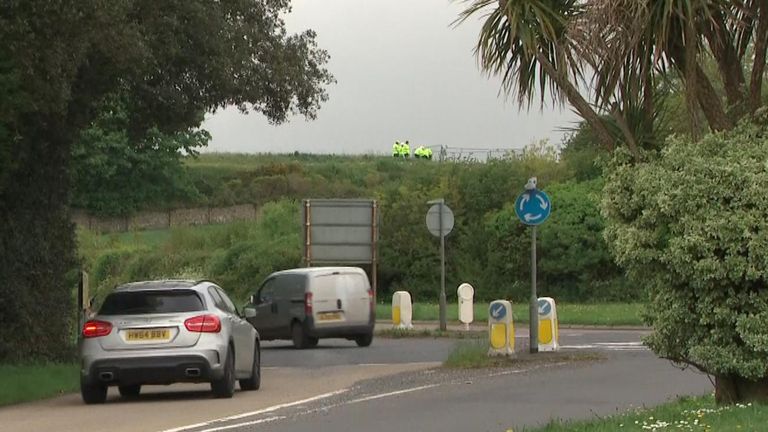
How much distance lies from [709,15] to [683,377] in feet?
26.0

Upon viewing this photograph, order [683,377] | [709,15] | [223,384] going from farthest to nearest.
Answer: [683,377]
[223,384]
[709,15]

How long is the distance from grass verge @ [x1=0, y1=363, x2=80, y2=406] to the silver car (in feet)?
4.27

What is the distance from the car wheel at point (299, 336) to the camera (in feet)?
112

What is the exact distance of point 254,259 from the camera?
66.4m

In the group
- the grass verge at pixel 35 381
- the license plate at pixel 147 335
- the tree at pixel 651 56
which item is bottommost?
the grass verge at pixel 35 381

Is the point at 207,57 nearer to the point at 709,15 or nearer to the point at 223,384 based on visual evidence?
the point at 223,384

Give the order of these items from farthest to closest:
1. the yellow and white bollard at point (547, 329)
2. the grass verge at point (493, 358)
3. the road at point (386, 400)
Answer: the yellow and white bollard at point (547, 329), the grass verge at point (493, 358), the road at point (386, 400)

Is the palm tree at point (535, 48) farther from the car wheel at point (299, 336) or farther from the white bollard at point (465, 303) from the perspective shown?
the white bollard at point (465, 303)

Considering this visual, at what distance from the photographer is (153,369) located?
762 inches

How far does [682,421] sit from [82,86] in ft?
44.7

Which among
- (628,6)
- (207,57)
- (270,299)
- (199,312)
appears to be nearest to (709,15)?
(628,6)

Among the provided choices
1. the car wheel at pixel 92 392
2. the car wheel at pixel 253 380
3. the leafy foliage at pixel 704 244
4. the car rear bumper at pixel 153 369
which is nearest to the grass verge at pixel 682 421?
the leafy foliage at pixel 704 244

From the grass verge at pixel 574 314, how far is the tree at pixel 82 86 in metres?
14.6

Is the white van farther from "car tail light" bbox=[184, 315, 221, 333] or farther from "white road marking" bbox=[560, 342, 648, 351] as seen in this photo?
"car tail light" bbox=[184, 315, 221, 333]
